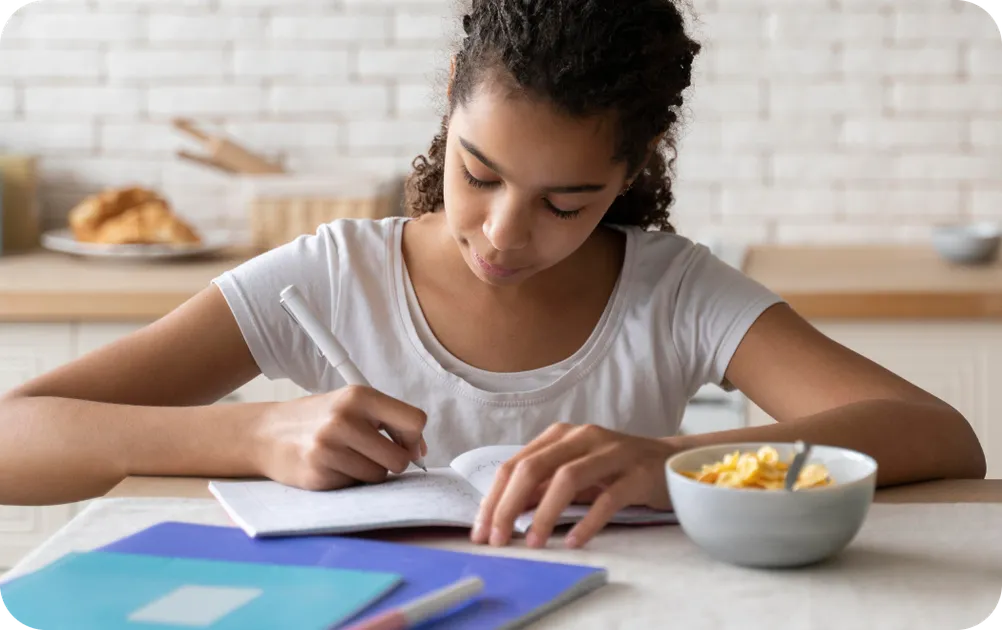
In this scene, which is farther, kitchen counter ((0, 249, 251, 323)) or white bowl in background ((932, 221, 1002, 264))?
white bowl in background ((932, 221, 1002, 264))

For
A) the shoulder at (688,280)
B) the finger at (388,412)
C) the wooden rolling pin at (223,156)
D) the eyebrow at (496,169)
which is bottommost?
the finger at (388,412)

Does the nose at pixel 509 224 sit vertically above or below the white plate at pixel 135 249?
above

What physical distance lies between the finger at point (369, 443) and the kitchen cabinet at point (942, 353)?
151 centimetres

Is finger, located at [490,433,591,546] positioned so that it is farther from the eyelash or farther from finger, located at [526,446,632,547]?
the eyelash

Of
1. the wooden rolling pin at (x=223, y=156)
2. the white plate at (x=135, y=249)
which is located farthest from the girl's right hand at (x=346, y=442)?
the wooden rolling pin at (x=223, y=156)

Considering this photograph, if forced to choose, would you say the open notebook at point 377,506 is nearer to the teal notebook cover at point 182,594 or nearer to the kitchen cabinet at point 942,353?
the teal notebook cover at point 182,594

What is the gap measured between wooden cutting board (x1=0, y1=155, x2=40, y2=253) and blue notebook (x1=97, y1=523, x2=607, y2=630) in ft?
7.46

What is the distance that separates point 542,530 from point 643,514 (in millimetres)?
124

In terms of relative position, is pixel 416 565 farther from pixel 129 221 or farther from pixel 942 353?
pixel 129 221

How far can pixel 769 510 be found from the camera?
983 millimetres

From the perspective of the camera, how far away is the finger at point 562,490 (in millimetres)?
1085

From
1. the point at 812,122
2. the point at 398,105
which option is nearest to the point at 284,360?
the point at 398,105

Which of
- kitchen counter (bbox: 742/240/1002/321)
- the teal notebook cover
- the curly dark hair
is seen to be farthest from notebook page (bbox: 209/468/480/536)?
kitchen counter (bbox: 742/240/1002/321)

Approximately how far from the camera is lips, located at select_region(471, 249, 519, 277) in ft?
4.54
